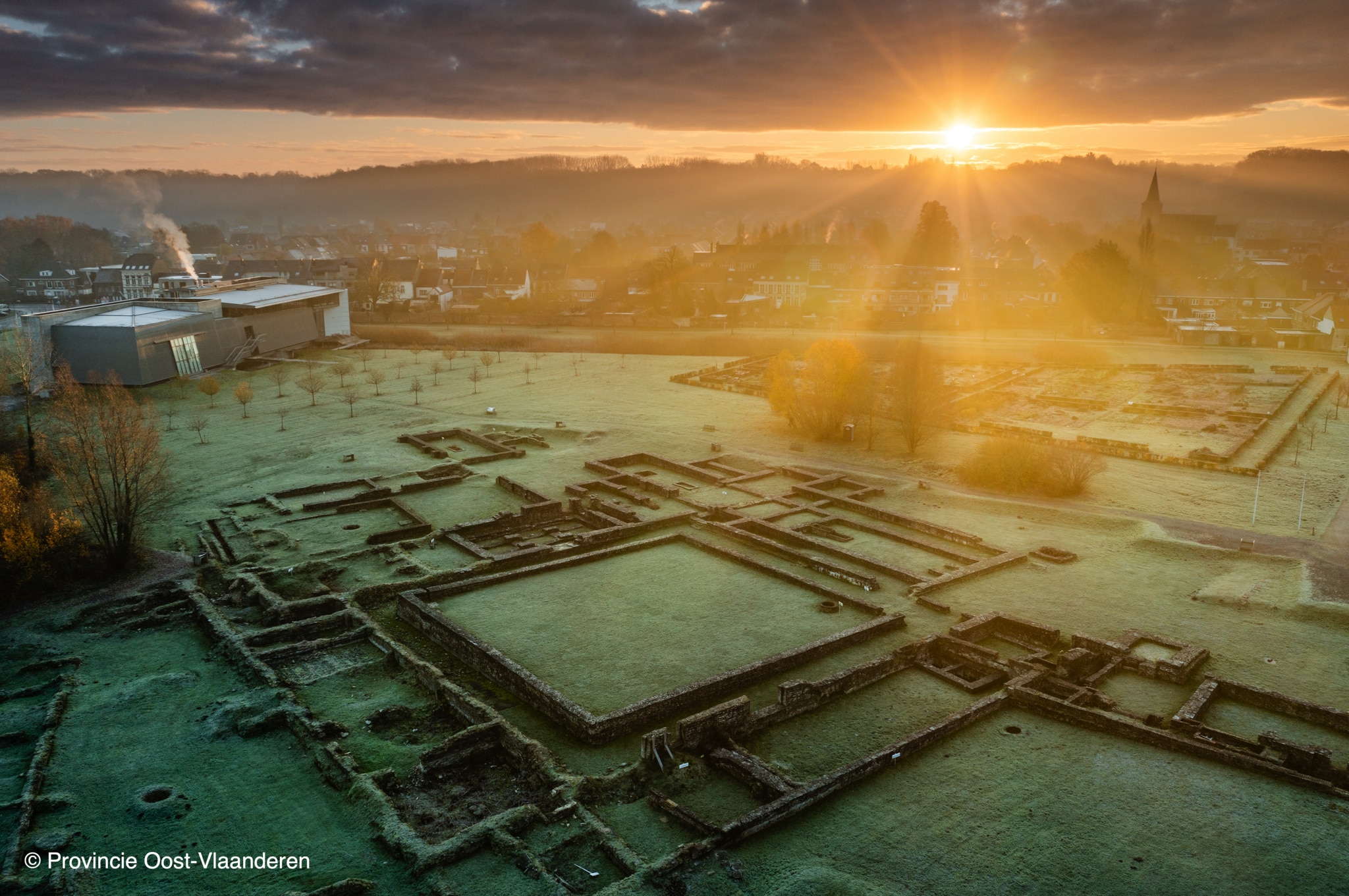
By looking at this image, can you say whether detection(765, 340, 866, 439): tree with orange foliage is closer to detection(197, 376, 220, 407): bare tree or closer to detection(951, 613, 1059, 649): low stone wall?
detection(951, 613, 1059, 649): low stone wall

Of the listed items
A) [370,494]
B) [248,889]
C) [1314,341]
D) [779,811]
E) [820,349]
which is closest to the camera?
[248,889]

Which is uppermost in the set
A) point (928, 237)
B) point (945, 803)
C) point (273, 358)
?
point (928, 237)

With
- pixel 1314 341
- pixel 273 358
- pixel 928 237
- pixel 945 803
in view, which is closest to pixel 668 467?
pixel 945 803

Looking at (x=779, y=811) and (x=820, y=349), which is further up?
(x=820, y=349)

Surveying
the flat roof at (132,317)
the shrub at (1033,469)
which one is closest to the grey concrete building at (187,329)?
the flat roof at (132,317)

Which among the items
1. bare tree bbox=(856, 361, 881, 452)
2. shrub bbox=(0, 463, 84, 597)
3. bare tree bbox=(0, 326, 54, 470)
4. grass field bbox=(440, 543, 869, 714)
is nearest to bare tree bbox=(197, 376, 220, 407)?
bare tree bbox=(0, 326, 54, 470)

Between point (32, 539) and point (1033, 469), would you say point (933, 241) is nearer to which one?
point (1033, 469)

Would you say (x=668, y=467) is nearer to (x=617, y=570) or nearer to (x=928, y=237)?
(x=617, y=570)

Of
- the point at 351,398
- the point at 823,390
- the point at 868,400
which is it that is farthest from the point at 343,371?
the point at 868,400

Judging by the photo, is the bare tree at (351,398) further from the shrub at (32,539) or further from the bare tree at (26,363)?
the shrub at (32,539)
